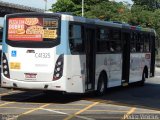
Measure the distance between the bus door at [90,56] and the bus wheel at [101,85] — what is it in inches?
27.7

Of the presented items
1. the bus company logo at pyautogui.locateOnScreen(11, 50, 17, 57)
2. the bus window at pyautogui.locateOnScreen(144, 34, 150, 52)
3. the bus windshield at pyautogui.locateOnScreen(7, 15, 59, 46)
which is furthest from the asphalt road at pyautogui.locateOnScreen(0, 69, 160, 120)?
the bus window at pyautogui.locateOnScreen(144, 34, 150, 52)

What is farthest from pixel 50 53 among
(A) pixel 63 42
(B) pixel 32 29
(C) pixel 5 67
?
(C) pixel 5 67

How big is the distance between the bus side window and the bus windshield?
1.67 ft

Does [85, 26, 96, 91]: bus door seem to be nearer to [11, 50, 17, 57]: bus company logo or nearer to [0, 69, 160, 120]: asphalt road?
[0, 69, 160, 120]: asphalt road

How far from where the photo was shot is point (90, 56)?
1762 cm

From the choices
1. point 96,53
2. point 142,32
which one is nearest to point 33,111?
point 96,53

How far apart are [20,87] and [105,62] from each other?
4085mm

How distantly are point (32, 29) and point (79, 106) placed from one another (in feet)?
9.23

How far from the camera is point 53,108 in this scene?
14.8 m

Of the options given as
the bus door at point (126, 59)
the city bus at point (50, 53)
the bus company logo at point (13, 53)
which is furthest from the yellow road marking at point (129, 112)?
the bus door at point (126, 59)

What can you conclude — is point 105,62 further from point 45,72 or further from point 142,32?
point 142,32

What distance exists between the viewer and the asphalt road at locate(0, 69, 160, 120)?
13223mm

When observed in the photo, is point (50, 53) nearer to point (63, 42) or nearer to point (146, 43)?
point (63, 42)

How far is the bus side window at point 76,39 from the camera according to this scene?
1617 centimetres
